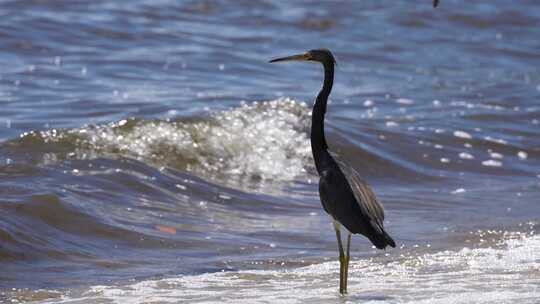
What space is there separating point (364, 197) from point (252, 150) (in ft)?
15.9

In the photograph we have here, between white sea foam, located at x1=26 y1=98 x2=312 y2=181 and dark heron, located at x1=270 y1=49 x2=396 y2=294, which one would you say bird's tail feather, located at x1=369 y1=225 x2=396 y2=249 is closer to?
dark heron, located at x1=270 y1=49 x2=396 y2=294

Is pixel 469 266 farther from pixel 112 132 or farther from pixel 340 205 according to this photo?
pixel 112 132

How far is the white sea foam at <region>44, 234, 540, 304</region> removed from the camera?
643 cm

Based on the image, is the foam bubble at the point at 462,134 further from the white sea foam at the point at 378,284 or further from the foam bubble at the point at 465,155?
the white sea foam at the point at 378,284

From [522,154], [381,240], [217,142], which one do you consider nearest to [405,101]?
[522,154]

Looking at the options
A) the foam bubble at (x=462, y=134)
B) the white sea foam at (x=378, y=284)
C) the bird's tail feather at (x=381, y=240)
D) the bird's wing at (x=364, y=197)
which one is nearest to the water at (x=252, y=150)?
the white sea foam at (x=378, y=284)

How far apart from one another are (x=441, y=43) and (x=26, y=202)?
35.9 ft

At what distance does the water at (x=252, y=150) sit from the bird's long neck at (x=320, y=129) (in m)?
0.68

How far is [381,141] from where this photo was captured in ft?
39.9

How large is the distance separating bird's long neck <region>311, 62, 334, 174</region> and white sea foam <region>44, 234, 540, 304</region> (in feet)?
2.23

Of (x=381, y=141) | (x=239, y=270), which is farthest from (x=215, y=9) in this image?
(x=239, y=270)

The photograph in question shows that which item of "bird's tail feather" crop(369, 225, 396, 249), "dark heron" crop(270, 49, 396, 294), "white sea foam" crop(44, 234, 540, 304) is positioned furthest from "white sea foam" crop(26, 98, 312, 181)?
"bird's tail feather" crop(369, 225, 396, 249)

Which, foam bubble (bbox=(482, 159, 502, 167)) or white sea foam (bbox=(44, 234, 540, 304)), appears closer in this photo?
white sea foam (bbox=(44, 234, 540, 304))

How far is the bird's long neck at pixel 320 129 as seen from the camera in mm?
7174
